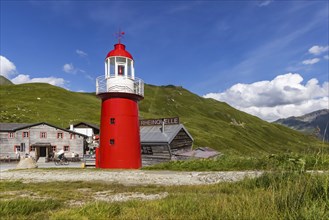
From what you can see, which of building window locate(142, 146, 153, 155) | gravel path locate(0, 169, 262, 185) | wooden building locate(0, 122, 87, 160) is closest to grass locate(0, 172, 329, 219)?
gravel path locate(0, 169, 262, 185)

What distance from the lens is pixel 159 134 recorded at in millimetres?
36469

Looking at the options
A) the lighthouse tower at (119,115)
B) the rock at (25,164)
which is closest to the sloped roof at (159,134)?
the lighthouse tower at (119,115)

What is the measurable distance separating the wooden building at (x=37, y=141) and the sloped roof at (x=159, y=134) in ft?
70.9

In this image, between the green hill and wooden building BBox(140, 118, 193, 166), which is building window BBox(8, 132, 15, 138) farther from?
the green hill

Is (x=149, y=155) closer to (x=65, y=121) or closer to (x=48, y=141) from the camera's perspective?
(x=48, y=141)

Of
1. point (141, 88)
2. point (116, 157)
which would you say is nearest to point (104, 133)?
point (116, 157)

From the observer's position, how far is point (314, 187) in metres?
6.46

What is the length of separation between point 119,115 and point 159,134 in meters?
13.0

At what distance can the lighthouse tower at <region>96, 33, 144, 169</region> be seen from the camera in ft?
78.8

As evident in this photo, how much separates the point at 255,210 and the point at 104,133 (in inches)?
819

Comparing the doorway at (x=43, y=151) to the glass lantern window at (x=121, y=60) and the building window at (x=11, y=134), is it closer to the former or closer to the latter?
the building window at (x=11, y=134)

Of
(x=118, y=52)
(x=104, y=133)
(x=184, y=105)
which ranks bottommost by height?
(x=104, y=133)

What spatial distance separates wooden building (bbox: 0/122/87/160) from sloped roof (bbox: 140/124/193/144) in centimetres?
2160

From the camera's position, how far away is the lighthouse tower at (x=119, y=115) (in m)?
24.0
